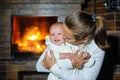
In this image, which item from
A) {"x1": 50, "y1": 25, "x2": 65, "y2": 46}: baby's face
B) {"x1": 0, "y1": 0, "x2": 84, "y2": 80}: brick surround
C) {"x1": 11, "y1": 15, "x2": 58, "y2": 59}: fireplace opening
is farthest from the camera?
{"x1": 11, "y1": 15, "x2": 58, "y2": 59}: fireplace opening

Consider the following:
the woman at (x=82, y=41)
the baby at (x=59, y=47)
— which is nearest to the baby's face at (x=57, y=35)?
the baby at (x=59, y=47)

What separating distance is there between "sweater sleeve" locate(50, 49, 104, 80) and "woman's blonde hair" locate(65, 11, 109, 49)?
0.20 ft

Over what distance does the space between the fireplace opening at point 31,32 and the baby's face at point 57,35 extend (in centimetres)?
119

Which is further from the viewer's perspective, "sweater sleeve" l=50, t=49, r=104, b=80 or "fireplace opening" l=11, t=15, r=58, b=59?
"fireplace opening" l=11, t=15, r=58, b=59

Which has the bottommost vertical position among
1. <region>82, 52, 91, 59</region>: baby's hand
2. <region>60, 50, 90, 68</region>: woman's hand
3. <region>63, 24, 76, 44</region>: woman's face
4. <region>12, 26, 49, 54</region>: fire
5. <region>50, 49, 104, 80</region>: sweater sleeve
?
<region>12, 26, 49, 54</region>: fire

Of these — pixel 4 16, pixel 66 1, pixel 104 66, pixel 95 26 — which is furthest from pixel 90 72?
pixel 4 16

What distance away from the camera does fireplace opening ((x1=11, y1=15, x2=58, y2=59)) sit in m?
2.90

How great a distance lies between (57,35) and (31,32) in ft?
4.20

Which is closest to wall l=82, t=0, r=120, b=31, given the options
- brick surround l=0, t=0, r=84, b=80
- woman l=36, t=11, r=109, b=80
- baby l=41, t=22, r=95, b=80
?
brick surround l=0, t=0, r=84, b=80

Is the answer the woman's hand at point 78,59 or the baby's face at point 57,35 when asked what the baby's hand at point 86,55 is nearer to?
the woman's hand at point 78,59

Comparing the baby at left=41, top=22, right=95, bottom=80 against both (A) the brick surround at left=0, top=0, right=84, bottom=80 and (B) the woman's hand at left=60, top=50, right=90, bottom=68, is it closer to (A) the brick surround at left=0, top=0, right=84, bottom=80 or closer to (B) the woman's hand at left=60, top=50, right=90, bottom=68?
(B) the woman's hand at left=60, top=50, right=90, bottom=68

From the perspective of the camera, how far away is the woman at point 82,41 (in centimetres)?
144

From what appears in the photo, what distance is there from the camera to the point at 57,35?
1685 mm

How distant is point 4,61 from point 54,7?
0.74 m
